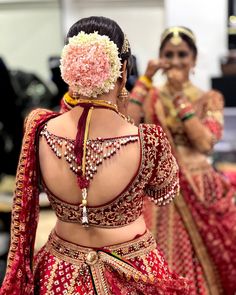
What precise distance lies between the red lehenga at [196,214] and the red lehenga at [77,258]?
63 cm

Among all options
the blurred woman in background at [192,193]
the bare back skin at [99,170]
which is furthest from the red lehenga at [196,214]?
the bare back skin at [99,170]

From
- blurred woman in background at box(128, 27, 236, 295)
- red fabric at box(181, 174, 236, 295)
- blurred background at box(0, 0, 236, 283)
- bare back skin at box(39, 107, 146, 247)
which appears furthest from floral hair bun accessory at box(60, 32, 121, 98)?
blurred background at box(0, 0, 236, 283)

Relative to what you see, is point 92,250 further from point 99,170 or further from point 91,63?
point 91,63

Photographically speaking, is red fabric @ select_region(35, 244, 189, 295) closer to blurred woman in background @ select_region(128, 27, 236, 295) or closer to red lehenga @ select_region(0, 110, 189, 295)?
red lehenga @ select_region(0, 110, 189, 295)

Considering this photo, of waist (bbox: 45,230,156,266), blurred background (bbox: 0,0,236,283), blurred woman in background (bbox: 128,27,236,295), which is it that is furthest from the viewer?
blurred background (bbox: 0,0,236,283)

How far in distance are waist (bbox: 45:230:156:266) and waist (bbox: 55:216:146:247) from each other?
0.01 meters

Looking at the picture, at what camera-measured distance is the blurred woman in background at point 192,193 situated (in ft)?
6.69

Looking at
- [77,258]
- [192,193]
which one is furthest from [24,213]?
[192,193]

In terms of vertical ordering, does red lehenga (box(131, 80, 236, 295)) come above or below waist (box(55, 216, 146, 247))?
below

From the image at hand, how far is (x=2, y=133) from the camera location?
13.1ft

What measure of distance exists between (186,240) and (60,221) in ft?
2.61

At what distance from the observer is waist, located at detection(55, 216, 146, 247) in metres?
Answer: 1.34

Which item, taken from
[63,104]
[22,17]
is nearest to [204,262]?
[63,104]

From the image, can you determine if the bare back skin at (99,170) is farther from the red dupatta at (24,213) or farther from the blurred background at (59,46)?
the blurred background at (59,46)
